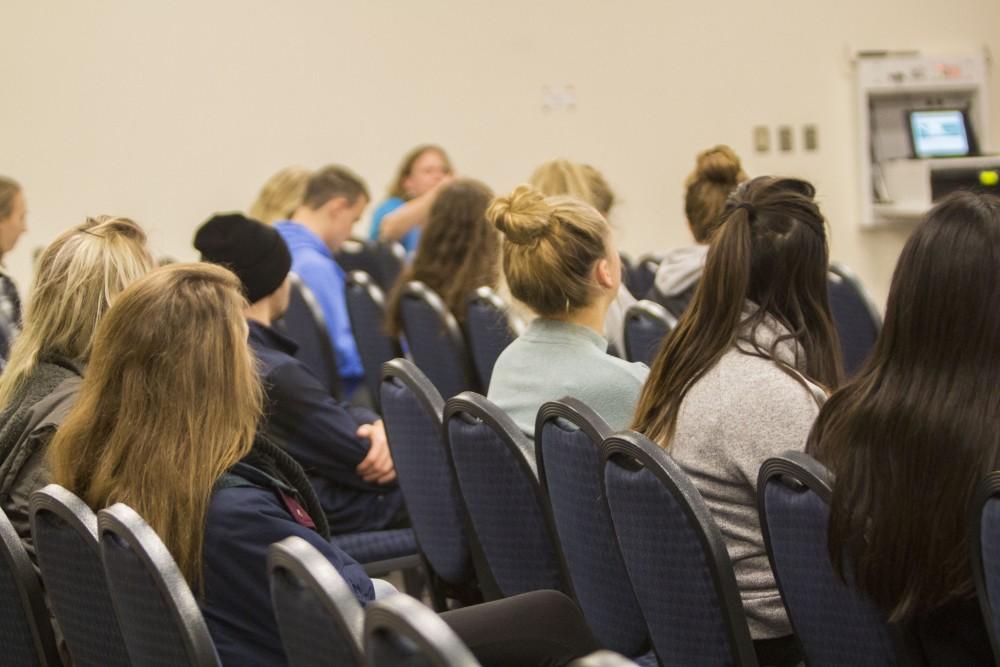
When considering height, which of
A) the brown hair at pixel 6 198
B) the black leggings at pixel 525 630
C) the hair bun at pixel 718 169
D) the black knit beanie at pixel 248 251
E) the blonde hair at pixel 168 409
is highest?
the brown hair at pixel 6 198

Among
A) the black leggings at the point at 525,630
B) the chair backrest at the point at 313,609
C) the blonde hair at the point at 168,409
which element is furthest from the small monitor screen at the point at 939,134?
the chair backrest at the point at 313,609

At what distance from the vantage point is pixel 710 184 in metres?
4.08

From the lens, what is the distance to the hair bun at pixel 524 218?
2.73 m

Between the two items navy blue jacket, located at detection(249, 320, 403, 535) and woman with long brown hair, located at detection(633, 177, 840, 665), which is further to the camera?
navy blue jacket, located at detection(249, 320, 403, 535)

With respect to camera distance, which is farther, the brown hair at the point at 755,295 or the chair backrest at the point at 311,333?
the chair backrest at the point at 311,333

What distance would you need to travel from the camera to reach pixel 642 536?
1.93 metres

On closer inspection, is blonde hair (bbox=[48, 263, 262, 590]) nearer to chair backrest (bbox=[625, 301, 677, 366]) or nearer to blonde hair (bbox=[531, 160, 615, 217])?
chair backrest (bbox=[625, 301, 677, 366])

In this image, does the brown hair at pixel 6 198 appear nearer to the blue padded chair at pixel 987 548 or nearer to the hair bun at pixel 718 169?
the hair bun at pixel 718 169

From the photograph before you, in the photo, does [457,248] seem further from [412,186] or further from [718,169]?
[412,186]

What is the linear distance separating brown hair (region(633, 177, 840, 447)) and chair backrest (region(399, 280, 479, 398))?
5.60 ft

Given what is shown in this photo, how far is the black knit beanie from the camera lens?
3094mm

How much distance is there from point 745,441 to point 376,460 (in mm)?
1221

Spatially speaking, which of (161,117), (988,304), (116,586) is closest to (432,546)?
(116,586)

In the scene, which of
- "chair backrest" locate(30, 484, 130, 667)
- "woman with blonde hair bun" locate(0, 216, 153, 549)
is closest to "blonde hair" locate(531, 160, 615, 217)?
"woman with blonde hair bun" locate(0, 216, 153, 549)
